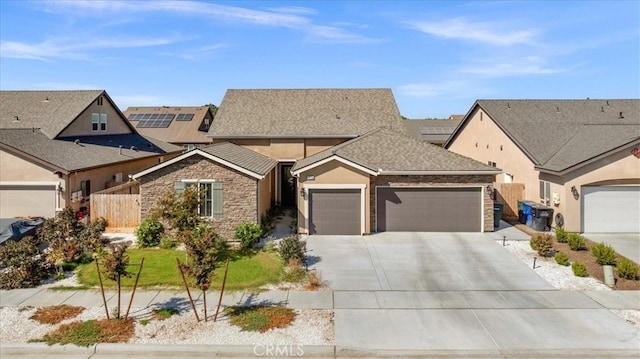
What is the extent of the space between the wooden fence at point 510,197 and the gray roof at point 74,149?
20.9 metres

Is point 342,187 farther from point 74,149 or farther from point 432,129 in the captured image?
point 432,129

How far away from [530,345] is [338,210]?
33.6 ft

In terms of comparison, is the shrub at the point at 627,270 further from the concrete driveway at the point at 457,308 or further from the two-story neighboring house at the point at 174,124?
the two-story neighboring house at the point at 174,124

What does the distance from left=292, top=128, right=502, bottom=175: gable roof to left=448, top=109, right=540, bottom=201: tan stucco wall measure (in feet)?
14.6

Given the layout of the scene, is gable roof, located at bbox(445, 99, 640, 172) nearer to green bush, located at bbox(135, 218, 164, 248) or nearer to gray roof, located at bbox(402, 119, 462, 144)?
gray roof, located at bbox(402, 119, 462, 144)

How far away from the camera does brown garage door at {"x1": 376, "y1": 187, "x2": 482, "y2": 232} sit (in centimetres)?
1797

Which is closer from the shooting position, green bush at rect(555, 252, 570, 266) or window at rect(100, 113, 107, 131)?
green bush at rect(555, 252, 570, 266)

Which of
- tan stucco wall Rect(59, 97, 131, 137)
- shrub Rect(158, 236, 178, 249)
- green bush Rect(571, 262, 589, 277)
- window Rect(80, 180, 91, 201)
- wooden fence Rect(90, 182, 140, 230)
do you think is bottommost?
green bush Rect(571, 262, 589, 277)

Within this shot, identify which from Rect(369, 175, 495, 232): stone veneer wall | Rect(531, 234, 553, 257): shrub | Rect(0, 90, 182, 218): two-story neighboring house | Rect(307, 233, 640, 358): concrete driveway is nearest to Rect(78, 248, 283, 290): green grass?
Rect(307, 233, 640, 358): concrete driveway

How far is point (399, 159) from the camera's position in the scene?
18.7m

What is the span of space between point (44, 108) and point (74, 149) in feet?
20.3

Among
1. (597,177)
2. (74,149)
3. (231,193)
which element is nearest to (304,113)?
(231,193)

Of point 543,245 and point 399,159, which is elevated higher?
point 399,159

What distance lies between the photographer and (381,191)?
59.1 feet
